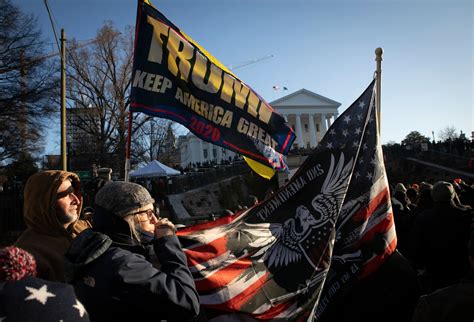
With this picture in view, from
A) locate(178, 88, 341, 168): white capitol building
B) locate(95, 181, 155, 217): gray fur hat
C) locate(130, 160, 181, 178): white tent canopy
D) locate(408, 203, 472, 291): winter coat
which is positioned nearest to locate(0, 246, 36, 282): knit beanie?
locate(95, 181, 155, 217): gray fur hat

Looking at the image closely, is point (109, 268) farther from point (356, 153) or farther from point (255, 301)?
point (356, 153)

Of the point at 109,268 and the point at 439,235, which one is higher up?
the point at 109,268

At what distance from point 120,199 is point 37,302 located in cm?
73

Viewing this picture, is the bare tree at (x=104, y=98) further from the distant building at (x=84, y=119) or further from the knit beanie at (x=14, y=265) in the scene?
the knit beanie at (x=14, y=265)

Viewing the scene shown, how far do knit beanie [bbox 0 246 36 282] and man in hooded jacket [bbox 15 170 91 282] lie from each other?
2.51 feet

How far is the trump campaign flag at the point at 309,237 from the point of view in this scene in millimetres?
2895

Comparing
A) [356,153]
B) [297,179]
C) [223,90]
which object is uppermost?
[223,90]

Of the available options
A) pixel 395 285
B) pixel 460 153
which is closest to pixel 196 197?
pixel 460 153

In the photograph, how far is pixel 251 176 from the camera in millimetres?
31969

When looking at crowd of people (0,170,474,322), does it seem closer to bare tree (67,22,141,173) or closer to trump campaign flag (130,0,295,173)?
trump campaign flag (130,0,295,173)

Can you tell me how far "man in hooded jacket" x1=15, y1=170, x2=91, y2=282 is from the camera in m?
2.23

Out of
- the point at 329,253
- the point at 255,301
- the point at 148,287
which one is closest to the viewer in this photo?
the point at 148,287

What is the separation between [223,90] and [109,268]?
3.27m

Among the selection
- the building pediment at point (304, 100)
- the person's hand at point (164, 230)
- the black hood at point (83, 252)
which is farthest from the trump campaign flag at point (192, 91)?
the building pediment at point (304, 100)
